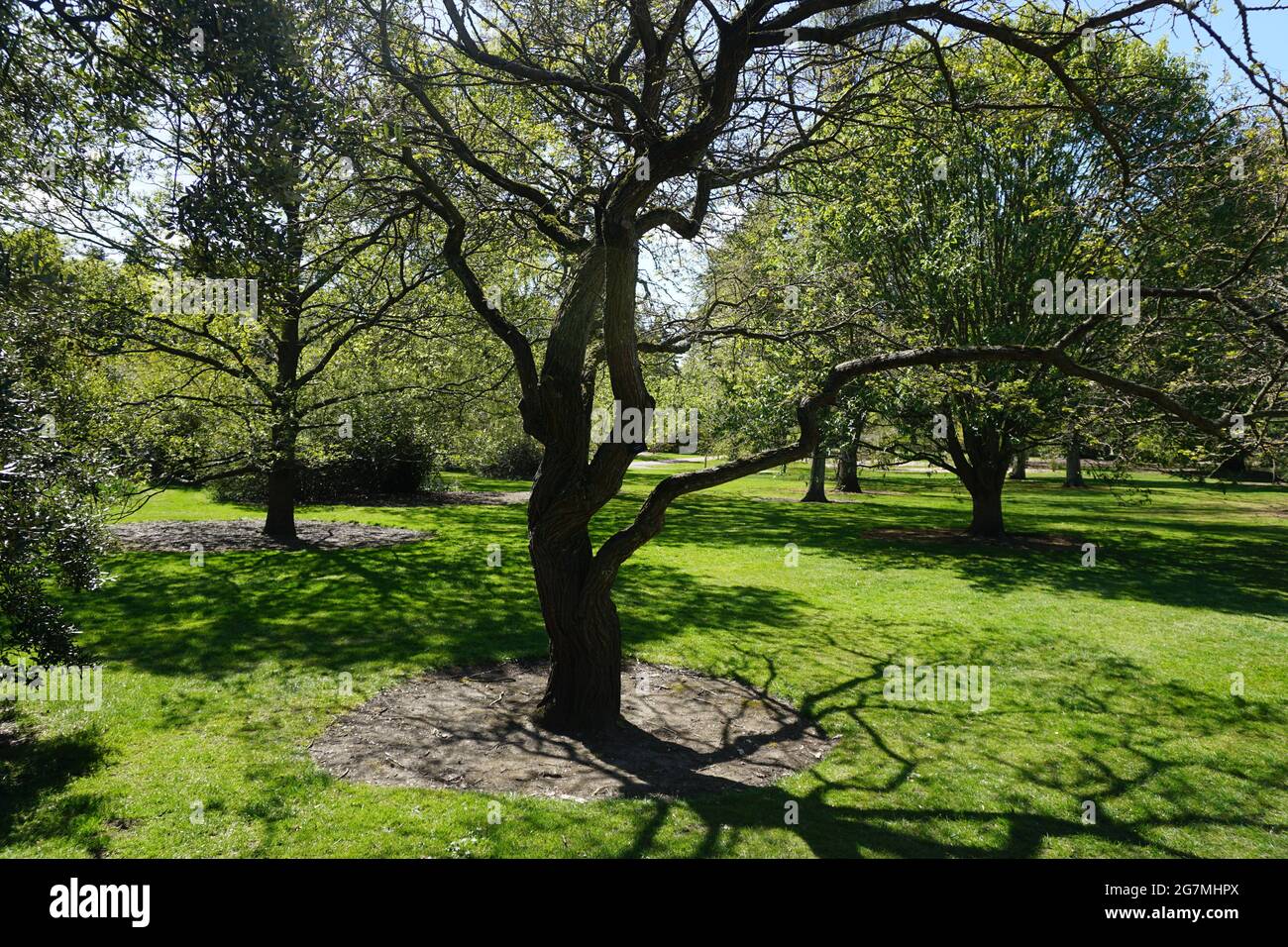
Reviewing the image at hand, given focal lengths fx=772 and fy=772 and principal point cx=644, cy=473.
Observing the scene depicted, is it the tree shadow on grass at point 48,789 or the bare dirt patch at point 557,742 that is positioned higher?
the tree shadow on grass at point 48,789

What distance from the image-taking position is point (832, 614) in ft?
38.5

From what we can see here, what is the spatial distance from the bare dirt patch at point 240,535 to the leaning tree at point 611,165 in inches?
371

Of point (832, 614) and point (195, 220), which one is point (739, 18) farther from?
point (832, 614)

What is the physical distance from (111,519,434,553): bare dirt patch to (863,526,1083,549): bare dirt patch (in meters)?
11.4

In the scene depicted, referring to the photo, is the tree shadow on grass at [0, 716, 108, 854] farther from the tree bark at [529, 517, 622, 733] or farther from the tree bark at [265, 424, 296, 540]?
the tree bark at [265, 424, 296, 540]

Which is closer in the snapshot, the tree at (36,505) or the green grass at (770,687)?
the green grass at (770,687)

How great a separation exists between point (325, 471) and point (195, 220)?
714 inches

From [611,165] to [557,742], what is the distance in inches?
221

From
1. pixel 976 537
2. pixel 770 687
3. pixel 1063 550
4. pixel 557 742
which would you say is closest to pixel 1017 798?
→ pixel 770 687

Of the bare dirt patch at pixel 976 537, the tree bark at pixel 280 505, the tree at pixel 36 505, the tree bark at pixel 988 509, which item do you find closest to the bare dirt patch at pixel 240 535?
the tree bark at pixel 280 505

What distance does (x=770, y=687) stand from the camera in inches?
328

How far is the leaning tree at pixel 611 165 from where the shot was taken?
5.45 m

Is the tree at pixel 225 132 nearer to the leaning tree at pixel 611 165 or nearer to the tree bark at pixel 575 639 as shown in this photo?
the leaning tree at pixel 611 165
